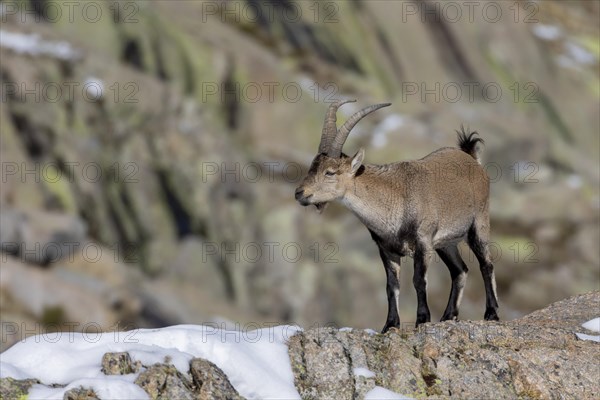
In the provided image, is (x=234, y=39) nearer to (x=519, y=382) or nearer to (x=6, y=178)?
(x=6, y=178)

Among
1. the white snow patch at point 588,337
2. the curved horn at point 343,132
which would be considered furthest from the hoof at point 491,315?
the curved horn at point 343,132

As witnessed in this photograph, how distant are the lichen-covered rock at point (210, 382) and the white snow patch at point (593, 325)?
5.47 metres

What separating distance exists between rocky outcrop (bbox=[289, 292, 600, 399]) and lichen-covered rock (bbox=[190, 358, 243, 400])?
0.90m

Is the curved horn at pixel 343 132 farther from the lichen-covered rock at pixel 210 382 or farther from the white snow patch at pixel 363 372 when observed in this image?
the lichen-covered rock at pixel 210 382

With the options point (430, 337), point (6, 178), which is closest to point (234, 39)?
point (6, 178)

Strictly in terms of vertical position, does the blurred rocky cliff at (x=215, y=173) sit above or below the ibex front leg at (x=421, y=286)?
above

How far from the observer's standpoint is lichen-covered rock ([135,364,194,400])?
426 inches

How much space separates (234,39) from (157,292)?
33.4m

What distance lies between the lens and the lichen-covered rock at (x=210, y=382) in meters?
11.0

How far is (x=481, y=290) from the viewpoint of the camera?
5047cm

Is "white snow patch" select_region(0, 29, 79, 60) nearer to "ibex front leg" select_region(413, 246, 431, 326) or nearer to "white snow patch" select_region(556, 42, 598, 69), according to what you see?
"ibex front leg" select_region(413, 246, 431, 326)

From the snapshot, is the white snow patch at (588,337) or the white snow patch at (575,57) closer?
the white snow patch at (588,337)

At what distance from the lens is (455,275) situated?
1691cm

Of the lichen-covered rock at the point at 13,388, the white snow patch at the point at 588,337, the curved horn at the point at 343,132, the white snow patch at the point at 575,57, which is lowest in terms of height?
the lichen-covered rock at the point at 13,388
